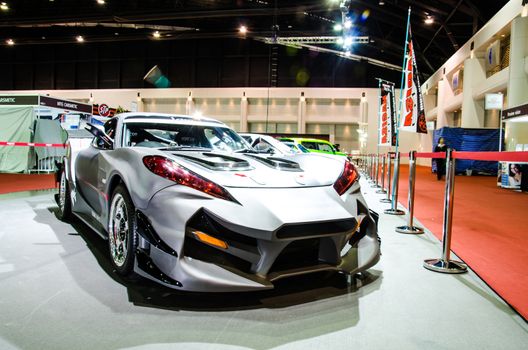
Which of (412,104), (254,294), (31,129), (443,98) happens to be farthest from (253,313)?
(443,98)

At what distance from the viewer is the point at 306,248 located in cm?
238

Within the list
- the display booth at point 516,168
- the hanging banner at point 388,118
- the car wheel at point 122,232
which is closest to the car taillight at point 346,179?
the car wheel at point 122,232

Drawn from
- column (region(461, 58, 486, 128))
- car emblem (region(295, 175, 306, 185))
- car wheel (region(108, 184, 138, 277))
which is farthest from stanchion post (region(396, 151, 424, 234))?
column (region(461, 58, 486, 128))

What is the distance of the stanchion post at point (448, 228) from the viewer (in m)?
3.20

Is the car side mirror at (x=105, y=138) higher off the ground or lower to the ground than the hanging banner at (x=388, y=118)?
lower

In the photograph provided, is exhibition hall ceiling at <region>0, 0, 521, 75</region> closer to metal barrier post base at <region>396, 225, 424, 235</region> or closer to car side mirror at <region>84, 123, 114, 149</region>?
metal barrier post base at <region>396, 225, 424, 235</region>

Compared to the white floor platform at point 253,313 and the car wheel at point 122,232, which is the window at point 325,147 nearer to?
the white floor platform at point 253,313

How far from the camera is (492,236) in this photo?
15.5 ft

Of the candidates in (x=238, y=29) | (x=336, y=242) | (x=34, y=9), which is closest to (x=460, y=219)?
(x=336, y=242)

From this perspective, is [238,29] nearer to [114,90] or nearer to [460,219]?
[114,90]

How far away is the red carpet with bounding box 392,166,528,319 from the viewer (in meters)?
3.01

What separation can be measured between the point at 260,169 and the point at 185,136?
4.16 ft

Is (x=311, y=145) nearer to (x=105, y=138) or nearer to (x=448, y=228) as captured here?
(x=448, y=228)

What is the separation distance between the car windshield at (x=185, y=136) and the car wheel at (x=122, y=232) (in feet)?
2.57
